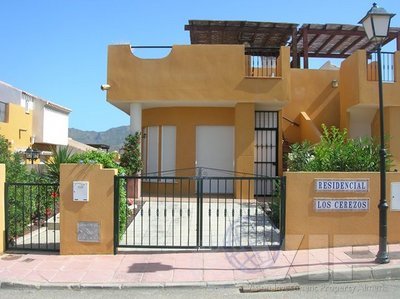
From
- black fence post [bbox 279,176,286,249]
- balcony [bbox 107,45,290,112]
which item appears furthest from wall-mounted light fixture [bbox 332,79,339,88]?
black fence post [bbox 279,176,286,249]

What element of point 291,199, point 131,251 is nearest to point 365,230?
point 291,199

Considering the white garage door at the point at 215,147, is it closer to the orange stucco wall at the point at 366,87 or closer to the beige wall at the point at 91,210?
the orange stucco wall at the point at 366,87

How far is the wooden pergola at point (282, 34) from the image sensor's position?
17859 mm

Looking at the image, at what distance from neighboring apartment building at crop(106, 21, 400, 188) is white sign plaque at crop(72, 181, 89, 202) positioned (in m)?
6.17

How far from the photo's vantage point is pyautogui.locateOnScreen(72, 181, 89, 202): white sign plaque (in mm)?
8023

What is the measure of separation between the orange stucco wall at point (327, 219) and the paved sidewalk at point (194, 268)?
0.22m

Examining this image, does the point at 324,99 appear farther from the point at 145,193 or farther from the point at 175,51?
the point at 145,193

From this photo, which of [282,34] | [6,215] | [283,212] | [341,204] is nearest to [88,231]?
[6,215]

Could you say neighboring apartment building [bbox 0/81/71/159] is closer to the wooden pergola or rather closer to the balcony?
the wooden pergola

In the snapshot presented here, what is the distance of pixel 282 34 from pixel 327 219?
12.5 meters

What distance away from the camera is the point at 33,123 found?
33.9 meters

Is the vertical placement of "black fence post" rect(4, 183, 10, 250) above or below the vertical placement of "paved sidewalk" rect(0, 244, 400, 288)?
above

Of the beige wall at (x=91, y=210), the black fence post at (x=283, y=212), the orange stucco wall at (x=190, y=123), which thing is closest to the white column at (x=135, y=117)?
the orange stucco wall at (x=190, y=123)

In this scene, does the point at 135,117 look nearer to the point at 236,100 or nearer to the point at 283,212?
the point at 236,100
